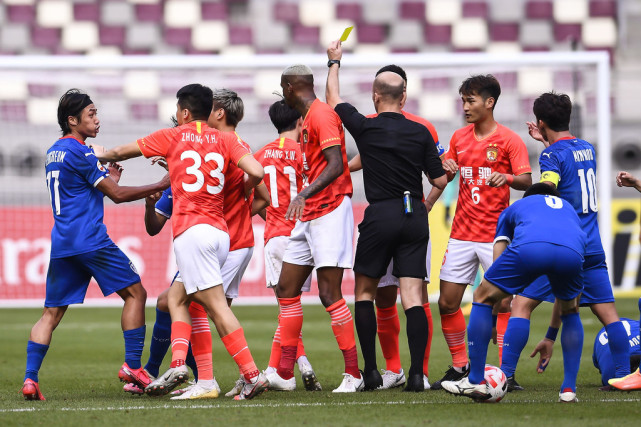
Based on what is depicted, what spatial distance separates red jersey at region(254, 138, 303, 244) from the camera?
7.28 m

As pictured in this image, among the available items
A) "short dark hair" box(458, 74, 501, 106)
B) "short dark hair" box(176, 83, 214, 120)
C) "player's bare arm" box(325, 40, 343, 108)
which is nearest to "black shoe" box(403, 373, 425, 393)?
"player's bare arm" box(325, 40, 343, 108)

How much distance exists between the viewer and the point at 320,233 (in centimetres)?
641

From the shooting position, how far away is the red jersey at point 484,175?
6820 millimetres

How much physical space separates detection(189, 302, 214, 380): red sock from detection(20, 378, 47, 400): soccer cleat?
0.97 meters

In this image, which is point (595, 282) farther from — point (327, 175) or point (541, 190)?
point (327, 175)

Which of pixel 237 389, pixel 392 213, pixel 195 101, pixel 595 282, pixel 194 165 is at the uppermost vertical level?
pixel 195 101

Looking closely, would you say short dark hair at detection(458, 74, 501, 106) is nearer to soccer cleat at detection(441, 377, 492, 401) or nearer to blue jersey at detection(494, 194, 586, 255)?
blue jersey at detection(494, 194, 586, 255)

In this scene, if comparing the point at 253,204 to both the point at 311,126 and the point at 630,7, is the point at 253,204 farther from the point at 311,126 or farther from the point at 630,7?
the point at 630,7

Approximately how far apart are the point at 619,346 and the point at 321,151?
226 cm

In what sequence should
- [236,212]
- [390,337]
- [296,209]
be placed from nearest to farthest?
[296,209] → [236,212] → [390,337]

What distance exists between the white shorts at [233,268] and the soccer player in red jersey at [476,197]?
1375 millimetres

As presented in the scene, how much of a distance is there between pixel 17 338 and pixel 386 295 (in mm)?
5509

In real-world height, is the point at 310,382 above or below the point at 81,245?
below

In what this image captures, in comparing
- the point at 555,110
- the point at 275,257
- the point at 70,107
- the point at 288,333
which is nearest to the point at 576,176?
the point at 555,110
